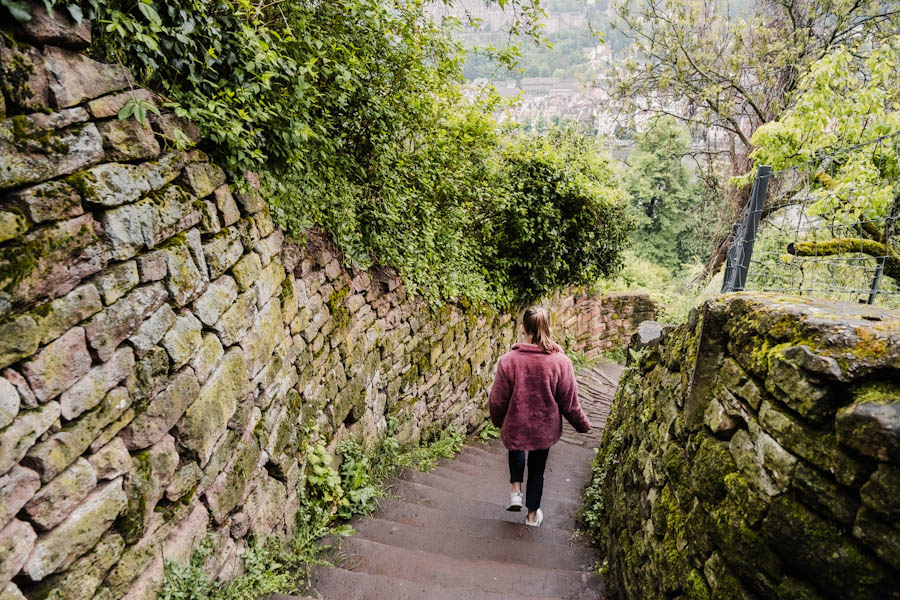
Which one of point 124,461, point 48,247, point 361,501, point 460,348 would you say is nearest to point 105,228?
point 48,247

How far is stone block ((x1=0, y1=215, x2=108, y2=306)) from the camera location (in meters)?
1.25

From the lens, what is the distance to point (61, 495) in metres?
1.38

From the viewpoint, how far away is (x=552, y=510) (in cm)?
388

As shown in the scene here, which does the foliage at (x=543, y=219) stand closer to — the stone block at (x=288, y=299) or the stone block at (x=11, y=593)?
the stone block at (x=288, y=299)

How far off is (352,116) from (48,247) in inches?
89.1

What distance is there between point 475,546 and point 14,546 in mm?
2461

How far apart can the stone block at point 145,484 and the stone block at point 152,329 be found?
1.27 feet

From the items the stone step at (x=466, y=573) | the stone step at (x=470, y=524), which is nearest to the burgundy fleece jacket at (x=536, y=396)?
the stone step at (x=470, y=524)

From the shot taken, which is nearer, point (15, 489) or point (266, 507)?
point (15, 489)

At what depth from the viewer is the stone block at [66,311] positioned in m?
1.34

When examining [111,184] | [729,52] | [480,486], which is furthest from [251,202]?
[729,52]

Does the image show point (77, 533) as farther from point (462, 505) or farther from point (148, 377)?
point (462, 505)

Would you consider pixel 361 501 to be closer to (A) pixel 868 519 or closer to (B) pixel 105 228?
(B) pixel 105 228

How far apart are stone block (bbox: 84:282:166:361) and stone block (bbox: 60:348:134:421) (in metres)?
0.04
